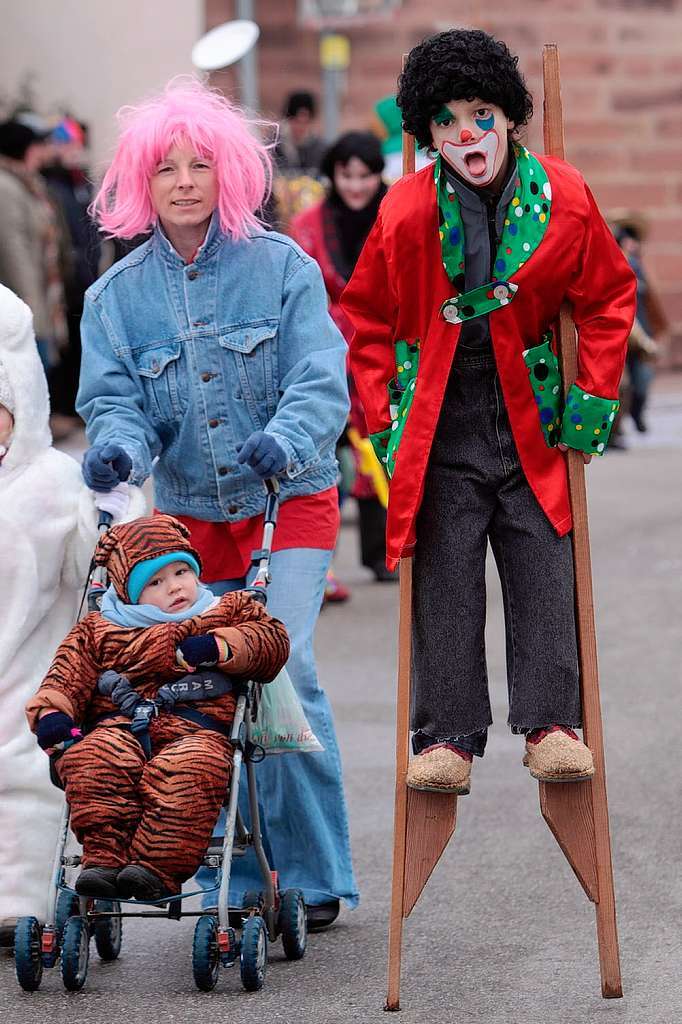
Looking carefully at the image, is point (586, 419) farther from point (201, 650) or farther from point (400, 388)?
point (201, 650)

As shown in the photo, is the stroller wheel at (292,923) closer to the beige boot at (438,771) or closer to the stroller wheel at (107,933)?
the stroller wheel at (107,933)

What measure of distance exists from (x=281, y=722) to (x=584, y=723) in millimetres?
705

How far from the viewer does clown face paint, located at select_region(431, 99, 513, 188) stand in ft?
14.6

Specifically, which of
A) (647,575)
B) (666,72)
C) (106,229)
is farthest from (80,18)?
(106,229)

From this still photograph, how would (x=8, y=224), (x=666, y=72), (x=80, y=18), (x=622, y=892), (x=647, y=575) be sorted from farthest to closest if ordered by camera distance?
(x=666, y=72) < (x=80, y=18) < (x=8, y=224) < (x=647, y=575) < (x=622, y=892)

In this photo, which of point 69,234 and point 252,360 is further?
point 69,234

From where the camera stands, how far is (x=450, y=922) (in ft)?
17.2

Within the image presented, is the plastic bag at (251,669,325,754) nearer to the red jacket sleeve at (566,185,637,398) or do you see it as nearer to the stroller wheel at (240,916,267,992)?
the stroller wheel at (240,916,267,992)

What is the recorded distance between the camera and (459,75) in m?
4.44

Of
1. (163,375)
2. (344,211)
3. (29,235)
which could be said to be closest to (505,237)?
(163,375)

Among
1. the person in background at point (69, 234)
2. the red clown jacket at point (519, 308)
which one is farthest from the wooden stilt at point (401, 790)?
the person in background at point (69, 234)

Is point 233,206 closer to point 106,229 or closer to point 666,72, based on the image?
point 106,229

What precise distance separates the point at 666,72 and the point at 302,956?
58.5 ft

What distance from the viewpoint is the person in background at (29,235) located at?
43.3 ft
